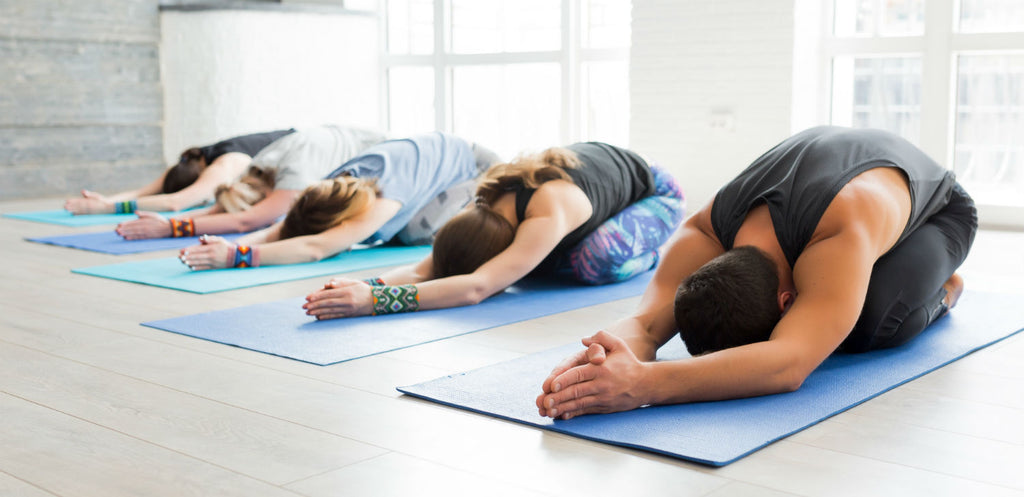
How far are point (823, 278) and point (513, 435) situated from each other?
65cm

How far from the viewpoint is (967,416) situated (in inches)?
75.0

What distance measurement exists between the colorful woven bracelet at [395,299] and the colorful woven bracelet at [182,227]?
2021 mm

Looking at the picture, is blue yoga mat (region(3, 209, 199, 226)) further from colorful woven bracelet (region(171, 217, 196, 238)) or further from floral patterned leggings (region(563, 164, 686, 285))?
floral patterned leggings (region(563, 164, 686, 285))

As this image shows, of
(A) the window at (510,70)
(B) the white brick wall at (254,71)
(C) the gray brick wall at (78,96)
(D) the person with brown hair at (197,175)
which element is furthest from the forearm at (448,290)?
(C) the gray brick wall at (78,96)

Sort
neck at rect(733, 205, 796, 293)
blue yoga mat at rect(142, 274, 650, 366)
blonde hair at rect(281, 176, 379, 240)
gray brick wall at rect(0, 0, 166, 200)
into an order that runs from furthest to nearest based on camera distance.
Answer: gray brick wall at rect(0, 0, 166, 200) < blonde hair at rect(281, 176, 379, 240) < blue yoga mat at rect(142, 274, 650, 366) < neck at rect(733, 205, 796, 293)

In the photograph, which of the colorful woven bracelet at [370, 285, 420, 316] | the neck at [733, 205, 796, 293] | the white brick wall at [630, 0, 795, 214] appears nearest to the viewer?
the neck at [733, 205, 796, 293]

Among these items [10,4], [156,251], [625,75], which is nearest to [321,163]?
[156,251]

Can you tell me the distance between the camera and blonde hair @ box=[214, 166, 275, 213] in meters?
4.45

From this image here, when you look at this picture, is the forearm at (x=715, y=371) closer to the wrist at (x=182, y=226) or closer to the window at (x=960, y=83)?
the wrist at (x=182, y=226)

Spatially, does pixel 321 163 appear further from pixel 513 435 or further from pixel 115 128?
pixel 115 128

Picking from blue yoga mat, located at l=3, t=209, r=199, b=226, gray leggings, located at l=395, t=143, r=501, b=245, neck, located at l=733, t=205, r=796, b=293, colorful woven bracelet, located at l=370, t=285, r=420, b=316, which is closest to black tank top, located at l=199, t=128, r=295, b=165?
blue yoga mat, located at l=3, t=209, r=199, b=226

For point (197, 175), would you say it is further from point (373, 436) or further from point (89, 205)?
point (373, 436)

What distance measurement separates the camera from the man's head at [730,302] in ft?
6.15

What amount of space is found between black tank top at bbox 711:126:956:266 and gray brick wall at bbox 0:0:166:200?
5989 millimetres
